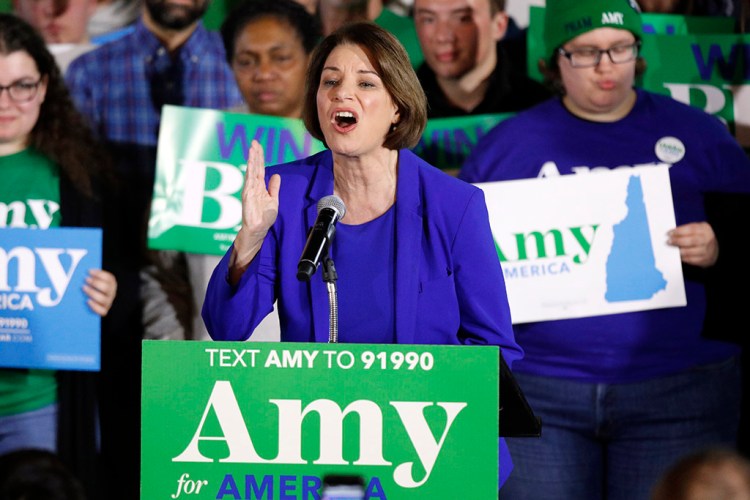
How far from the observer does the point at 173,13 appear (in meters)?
4.57

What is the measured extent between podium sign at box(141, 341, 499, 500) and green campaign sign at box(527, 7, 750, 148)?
7.84ft

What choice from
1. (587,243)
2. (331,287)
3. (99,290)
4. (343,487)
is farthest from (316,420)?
(99,290)

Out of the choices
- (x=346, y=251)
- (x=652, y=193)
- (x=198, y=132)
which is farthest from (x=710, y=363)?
(x=198, y=132)

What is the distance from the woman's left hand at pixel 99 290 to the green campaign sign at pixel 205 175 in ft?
0.83

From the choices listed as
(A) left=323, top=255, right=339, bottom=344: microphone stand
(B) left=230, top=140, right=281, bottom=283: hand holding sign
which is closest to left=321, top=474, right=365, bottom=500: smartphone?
(A) left=323, top=255, right=339, bottom=344: microphone stand

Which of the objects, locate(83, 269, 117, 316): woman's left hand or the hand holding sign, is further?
locate(83, 269, 117, 316): woman's left hand

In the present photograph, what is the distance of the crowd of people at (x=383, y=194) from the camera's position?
2.74 m

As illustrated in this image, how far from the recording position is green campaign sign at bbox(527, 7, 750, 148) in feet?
14.3

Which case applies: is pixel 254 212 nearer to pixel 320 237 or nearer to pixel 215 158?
pixel 320 237

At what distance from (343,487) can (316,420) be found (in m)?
0.14

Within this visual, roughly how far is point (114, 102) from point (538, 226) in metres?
1.82

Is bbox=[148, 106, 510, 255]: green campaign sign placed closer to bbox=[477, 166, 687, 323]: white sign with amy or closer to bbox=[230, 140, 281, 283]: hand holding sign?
bbox=[477, 166, 687, 323]: white sign with amy

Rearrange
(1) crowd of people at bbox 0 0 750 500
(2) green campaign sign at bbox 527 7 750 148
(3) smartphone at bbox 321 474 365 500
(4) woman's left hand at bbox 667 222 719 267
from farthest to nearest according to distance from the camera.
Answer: (2) green campaign sign at bbox 527 7 750 148 < (4) woman's left hand at bbox 667 222 719 267 < (1) crowd of people at bbox 0 0 750 500 < (3) smartphone at bbox 321 474 365 500

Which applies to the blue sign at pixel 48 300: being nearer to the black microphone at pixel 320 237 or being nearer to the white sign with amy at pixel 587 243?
the white sign with amy at pixel 587 243
